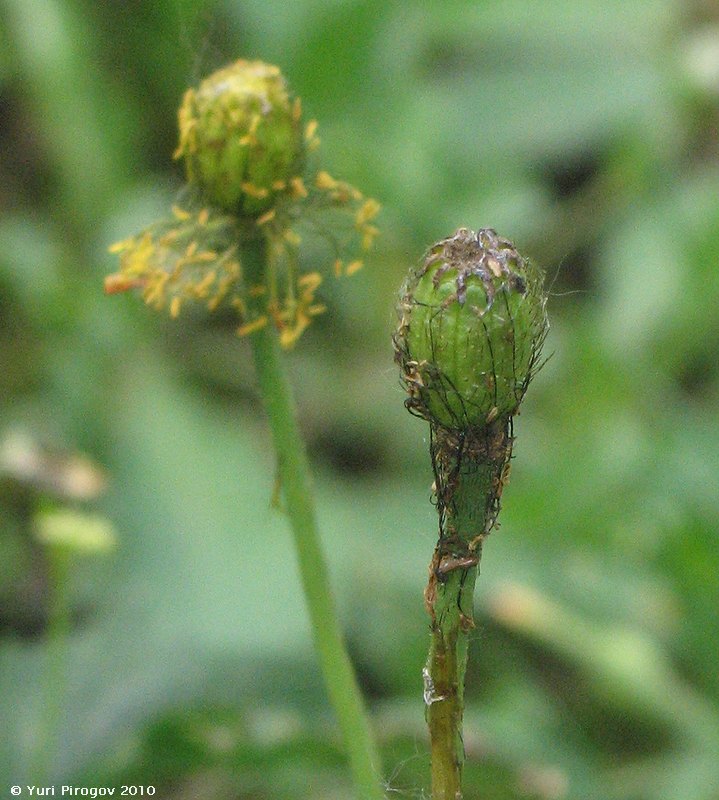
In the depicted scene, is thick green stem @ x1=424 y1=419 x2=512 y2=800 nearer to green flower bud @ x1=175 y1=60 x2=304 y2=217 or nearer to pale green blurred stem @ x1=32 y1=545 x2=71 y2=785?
green flower bud @ x1=175 y1=60 x2=304 y2=217

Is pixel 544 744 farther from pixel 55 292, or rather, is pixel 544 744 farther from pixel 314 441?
pixel 55 292

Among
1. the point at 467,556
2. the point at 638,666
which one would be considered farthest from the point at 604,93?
the point at 467,556

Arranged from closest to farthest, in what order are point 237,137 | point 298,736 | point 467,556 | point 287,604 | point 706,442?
point 467,556, point 237,137, point 298,736, point 287,604, point 706,442

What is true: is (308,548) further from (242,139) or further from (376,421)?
(376,421)

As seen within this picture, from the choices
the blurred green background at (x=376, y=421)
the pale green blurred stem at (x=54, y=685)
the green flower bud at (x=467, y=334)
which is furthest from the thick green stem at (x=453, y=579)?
the pale green blurred stem at (x=54, y=685)

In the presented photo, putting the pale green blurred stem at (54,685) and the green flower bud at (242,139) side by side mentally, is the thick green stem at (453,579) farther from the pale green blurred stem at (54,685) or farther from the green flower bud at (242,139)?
the pale green blurred stem at (54,685)

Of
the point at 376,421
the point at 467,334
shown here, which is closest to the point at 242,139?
the point at 467,334
